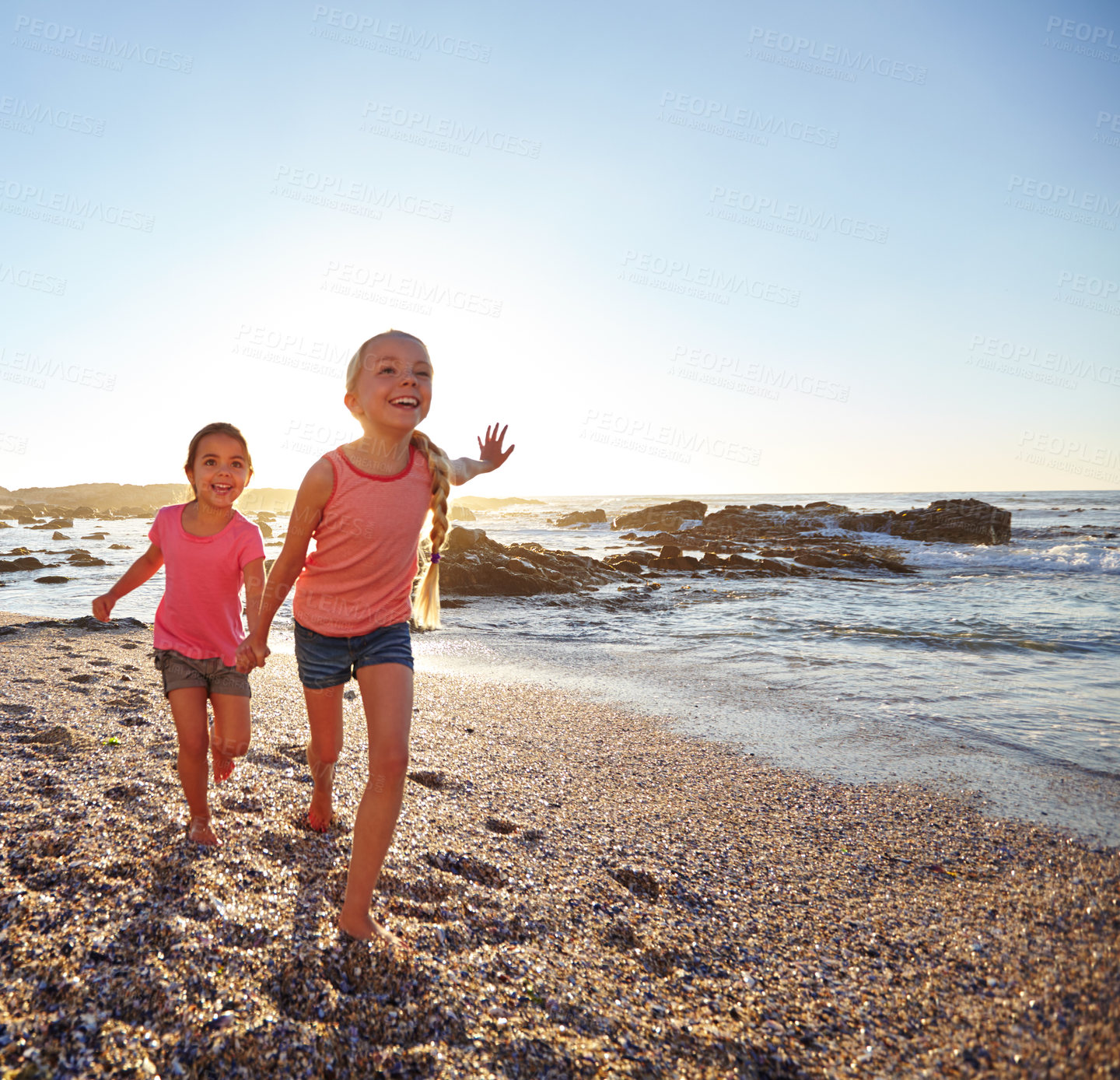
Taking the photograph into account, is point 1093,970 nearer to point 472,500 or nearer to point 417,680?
point 417,680

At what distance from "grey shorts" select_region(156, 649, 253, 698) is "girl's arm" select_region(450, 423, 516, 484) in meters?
1.35

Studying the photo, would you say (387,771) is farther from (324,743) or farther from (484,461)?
(484,461)

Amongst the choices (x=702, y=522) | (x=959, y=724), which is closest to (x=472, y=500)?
(x=702, y=522)

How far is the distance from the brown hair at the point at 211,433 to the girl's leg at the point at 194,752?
3.16ft

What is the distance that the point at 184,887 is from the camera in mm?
2477

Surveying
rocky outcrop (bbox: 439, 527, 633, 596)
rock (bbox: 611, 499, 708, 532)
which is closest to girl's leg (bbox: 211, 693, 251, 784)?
rocky outcrop (bbox: 439, 527, 633, 596)

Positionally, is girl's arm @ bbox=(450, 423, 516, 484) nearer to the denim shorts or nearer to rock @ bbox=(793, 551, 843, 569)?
the denim shorts

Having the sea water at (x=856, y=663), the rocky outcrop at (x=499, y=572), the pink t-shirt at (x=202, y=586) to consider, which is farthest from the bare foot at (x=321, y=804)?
the rocky outcrop at (x=499, y=572)

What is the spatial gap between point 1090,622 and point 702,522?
1055 inches

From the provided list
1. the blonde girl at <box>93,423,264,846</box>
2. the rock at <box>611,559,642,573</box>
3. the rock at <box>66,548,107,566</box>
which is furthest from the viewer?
the rock at <box>611,559,642,573</box>

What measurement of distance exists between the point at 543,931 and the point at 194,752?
173 centimetres

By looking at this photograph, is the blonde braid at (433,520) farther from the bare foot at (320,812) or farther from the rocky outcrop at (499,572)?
the rocky outcrop at (499,572)

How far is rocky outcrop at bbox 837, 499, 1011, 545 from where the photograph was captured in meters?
28.9

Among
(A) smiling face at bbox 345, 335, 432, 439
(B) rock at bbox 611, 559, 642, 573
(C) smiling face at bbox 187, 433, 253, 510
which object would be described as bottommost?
(B) rock at bbox 611, 559, 642, 573
